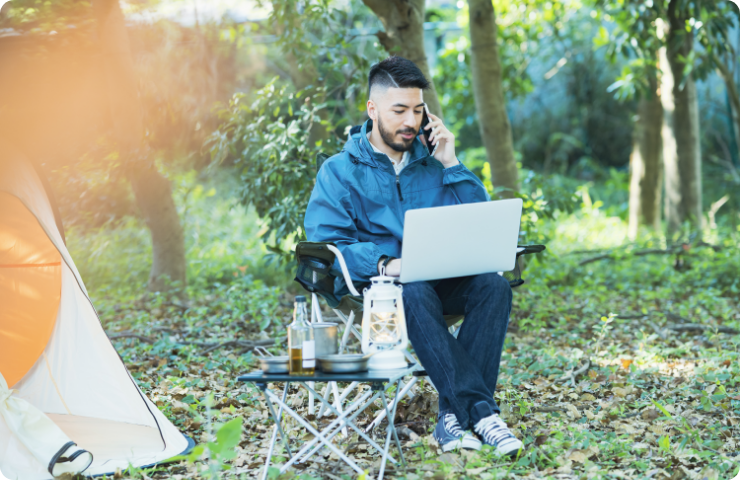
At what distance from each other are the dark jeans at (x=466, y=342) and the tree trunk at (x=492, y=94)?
2.69 m

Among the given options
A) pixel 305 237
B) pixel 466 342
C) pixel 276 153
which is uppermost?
pixel 276 153

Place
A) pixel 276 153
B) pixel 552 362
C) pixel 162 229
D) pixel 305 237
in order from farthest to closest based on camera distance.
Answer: pixel 162 229, pixel 276 153, pixel 305 237, pixel 552 362

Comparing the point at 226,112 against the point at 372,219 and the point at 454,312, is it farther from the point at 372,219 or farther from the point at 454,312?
A: the point at 454,312

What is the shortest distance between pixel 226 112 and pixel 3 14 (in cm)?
165

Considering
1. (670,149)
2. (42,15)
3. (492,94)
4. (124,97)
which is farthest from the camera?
(670,149)

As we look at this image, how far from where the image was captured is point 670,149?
6.80 metres

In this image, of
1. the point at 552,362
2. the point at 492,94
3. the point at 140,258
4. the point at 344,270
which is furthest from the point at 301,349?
the point at 140,258

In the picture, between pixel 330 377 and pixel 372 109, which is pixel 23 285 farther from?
pixel 330 377

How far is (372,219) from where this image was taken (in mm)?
2424

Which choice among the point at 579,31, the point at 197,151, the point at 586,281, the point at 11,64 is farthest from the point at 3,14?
the point at 579,31

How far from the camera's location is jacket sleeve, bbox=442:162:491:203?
2.52 m

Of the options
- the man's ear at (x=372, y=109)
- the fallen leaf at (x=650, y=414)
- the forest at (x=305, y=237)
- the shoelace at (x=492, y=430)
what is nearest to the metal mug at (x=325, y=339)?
the forest at (x=305, y=237)

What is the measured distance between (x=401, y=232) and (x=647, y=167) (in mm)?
6215

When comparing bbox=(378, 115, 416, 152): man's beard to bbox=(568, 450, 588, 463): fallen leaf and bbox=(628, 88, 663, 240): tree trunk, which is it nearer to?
bbox=(568, 450, 588, 463): fallen leaf
